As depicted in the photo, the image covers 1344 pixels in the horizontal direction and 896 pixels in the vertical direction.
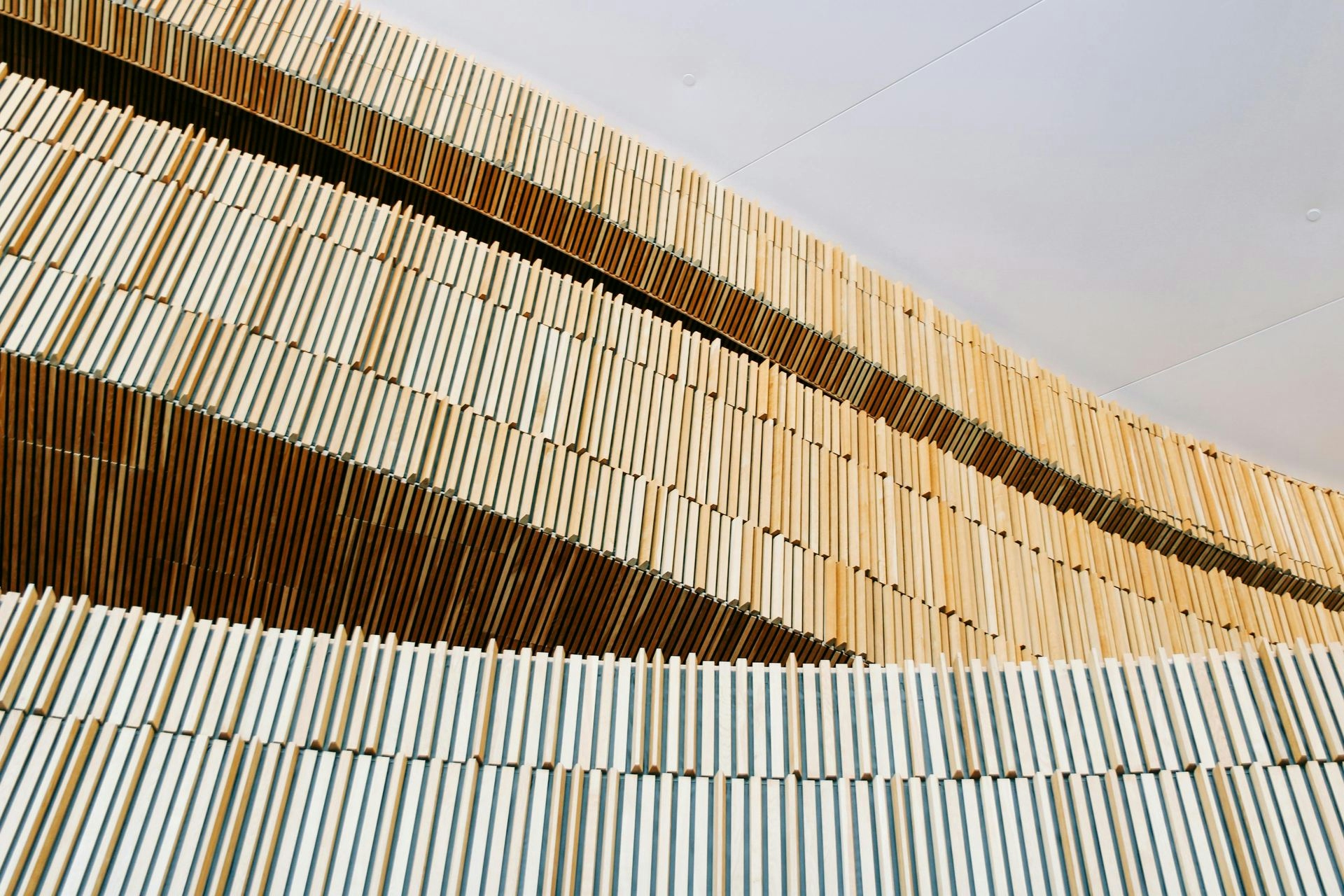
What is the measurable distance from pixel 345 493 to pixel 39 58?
418 centimetres

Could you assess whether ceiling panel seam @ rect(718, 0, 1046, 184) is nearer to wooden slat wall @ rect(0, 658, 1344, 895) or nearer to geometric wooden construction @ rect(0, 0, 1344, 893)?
geometric wooden construction @ rect(0, 0, 1344, 893)

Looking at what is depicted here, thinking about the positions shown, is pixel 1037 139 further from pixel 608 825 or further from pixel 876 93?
pixel 608 825

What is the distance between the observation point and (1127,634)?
7.55 meters

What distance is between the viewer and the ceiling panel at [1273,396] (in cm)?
1095

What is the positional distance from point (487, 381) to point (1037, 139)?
18.9 feet

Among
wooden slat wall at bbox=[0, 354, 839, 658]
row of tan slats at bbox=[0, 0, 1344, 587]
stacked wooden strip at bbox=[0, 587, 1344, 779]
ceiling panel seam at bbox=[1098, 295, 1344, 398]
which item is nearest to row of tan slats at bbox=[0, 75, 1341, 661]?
wooden slat wall at bbox=[0, 354, 839, 658]

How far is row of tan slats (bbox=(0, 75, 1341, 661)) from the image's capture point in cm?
551

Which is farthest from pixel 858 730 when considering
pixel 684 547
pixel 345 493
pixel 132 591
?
pixel 132 591

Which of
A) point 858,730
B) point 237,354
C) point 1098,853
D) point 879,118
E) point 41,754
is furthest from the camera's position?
point 879,118

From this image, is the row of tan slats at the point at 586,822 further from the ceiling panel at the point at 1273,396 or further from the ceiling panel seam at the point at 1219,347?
the ceiling panel at the point at 1273,396

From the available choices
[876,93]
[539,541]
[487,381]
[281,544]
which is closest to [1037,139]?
[876,93]

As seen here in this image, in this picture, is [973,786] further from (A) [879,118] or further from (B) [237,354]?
(A) [879,118]

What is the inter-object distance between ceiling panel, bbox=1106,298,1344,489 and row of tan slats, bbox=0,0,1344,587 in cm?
135

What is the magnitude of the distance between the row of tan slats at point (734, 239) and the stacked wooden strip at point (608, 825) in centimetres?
492
